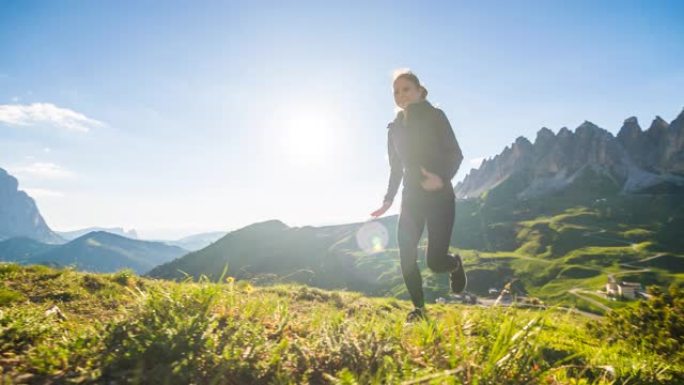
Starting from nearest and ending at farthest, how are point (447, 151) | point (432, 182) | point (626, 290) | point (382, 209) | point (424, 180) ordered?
point (432, 182)
point (424, 180)
point (447, 151)
point (382, 209)
point (626, 290)

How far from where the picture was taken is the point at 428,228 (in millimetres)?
6305

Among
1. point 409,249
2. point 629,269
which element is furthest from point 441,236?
point 629,269

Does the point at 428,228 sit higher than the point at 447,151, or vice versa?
the point at 447,151

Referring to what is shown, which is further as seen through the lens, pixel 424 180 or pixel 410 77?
pixel 410 77

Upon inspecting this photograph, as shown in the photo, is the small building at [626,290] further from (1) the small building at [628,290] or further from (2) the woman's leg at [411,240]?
(2) the woman's leg at [411,240]

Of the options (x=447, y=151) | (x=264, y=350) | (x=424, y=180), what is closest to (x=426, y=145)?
(x=447, y=151)

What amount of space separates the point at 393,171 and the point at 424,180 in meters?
1.20

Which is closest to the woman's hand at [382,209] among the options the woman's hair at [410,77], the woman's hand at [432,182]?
the woman's hand at [432,182]

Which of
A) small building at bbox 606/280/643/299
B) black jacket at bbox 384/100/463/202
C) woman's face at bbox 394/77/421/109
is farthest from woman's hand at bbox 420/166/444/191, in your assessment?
small building at bbox 606/280/643/299

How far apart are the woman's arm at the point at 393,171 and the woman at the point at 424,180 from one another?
333 mm

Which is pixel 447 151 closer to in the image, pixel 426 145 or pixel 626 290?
pixel 426 145

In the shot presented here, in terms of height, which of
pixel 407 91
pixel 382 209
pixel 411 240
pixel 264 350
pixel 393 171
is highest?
pixel 407 91

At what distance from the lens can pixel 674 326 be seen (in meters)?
7.07

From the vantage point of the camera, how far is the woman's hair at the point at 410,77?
6.90 metres
